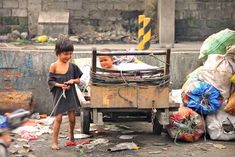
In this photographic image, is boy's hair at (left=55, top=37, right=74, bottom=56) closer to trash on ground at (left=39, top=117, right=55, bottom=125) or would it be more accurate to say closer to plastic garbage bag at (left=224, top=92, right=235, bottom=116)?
trash on ground at (left=39, top=117, right=55, bottom=125)

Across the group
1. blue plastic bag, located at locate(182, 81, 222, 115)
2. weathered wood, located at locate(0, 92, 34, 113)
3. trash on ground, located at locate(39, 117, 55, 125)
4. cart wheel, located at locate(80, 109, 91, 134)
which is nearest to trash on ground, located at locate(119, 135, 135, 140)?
cart wheel, located at locate(80, 109, 91, 134)

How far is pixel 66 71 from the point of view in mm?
7023

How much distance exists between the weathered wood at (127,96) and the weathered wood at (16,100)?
2206 millimetres

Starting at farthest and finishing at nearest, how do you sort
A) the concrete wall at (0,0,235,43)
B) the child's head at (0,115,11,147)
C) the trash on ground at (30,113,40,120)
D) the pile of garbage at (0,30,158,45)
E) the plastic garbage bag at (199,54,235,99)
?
the concrete wall at (0,0,235,43) → the pile of garbage at (0,30,158,45) → the trash on ground at (30,113,40,120) → the plastic garbage bag at (199,54,235,99) → the child's head at (0,115,11,147)

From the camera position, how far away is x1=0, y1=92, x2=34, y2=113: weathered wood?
28.9 ft

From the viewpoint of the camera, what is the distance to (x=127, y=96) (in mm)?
7062

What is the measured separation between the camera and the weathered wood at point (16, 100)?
881 centimetres

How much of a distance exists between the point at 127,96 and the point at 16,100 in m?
2.64

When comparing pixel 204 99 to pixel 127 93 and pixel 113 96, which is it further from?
pixel 113 96

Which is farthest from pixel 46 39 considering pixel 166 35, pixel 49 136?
pixel 49 136

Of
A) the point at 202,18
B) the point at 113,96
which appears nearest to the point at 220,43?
the point at 113,96

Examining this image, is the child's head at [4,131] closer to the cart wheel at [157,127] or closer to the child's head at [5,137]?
the child's head at [5,137]

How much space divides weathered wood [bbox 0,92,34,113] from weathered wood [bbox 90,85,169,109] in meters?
2.21

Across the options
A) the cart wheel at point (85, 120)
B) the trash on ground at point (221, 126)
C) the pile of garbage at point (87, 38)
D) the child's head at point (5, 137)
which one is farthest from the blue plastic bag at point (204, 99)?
the pile of garbage at point (87, 38)
